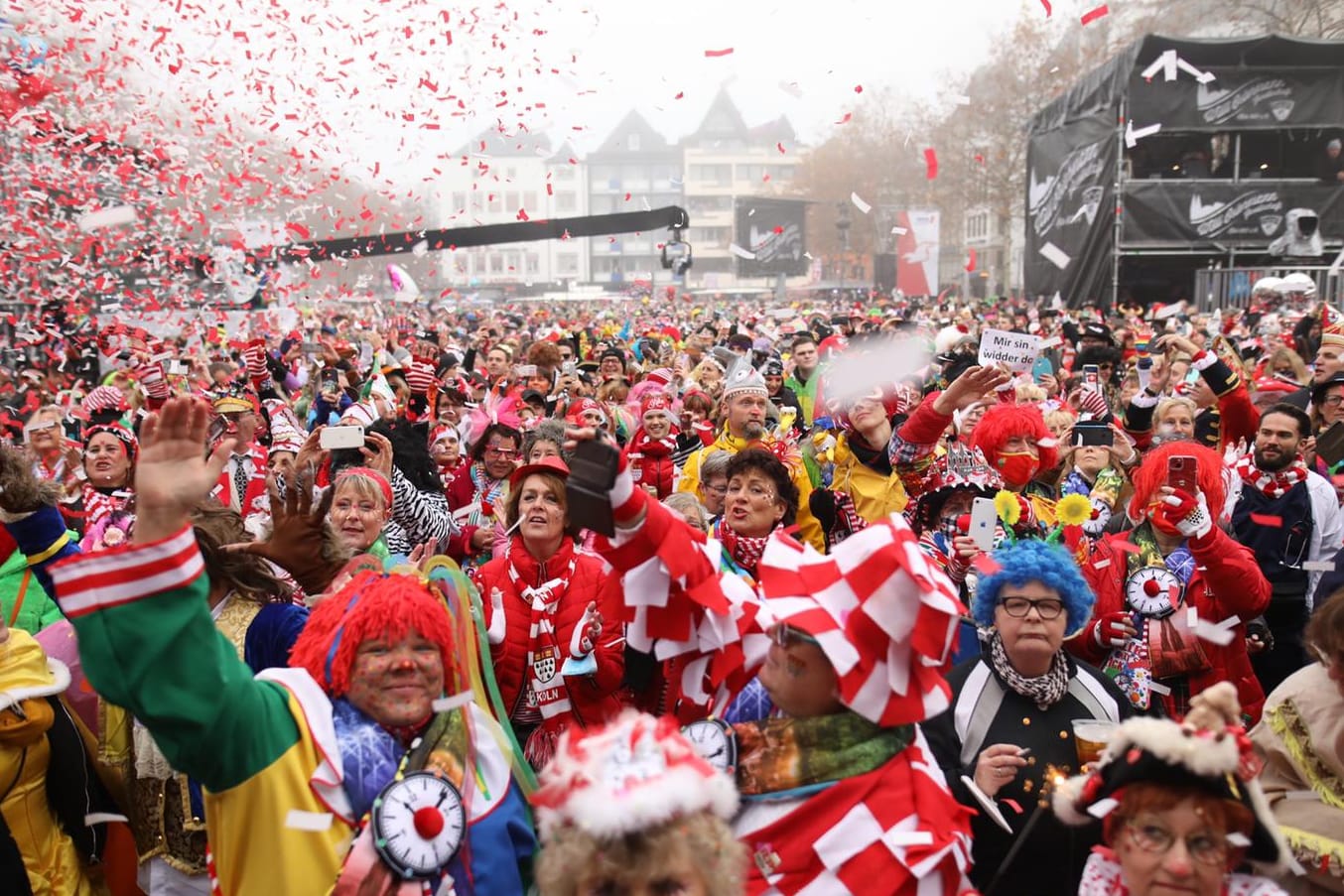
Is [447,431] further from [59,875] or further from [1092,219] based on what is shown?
[1092,219]

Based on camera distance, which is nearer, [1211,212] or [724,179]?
[1211,212]

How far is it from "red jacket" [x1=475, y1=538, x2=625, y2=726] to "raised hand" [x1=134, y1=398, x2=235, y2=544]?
1.91 meters

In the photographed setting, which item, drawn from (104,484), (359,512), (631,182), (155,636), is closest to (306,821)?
(155,636)

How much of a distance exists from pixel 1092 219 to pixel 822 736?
2882cm

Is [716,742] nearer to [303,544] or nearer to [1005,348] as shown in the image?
[303,544]

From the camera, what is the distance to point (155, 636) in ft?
6.66

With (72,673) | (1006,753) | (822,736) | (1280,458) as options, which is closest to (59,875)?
(72,673)

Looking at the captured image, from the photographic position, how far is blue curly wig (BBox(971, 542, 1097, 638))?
10.8 ft

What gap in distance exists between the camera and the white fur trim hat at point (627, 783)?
79.7 inches

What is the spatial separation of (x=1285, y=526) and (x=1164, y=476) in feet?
5.10

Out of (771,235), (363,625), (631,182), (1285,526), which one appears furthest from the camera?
(631,182)

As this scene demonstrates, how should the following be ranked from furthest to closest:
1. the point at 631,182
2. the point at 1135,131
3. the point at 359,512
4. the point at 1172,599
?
the point at 631,182 < the point at 1135,131 < the point at 359,512 < the point at 1172,599

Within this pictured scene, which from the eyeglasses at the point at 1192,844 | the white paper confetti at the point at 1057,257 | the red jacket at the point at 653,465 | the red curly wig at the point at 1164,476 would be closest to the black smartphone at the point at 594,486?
the eyeglasses at the point at 1192,844

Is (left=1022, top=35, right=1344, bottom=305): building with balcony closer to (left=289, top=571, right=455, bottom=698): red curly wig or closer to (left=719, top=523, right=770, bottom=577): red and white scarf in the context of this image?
(left=719, top=523, right=770, bottom=577): red and white scarf
